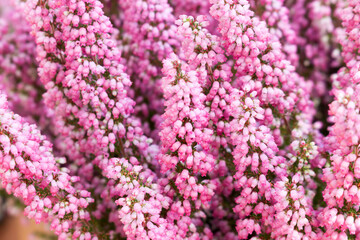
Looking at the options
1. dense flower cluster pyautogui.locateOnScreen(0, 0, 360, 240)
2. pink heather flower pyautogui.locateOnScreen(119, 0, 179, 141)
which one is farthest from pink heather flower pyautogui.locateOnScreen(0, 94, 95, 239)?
pink heather flower pyautogui.locateOnScreen(119, 0, 179, 141)

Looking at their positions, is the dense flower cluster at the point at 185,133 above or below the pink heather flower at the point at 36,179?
above

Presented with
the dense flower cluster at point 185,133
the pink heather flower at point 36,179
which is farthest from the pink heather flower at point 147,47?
the pink heather flower at point 36,179

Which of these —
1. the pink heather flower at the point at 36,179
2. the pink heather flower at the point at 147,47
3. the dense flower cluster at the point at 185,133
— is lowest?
the pink heather flower at the point at 36,179

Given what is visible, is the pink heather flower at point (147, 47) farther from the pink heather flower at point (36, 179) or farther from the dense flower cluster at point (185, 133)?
the pink heather flower at point (36, 179)

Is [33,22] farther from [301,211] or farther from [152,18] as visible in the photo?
[301,211]

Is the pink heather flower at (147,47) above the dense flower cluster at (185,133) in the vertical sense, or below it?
above

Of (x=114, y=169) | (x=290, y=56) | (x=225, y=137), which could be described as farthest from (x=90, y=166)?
(x=290, y=56)

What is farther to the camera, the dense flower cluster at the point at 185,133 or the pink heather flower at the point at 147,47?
the pink heather flower at the point at 147,47

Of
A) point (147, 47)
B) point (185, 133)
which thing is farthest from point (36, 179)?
point (147, 47)

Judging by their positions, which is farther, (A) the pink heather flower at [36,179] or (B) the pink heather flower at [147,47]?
(B) the pink heather flower at [147,47]
